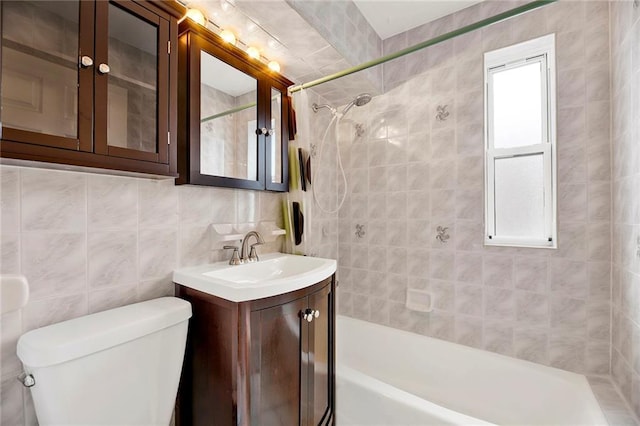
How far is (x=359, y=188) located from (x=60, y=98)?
70.0 inches

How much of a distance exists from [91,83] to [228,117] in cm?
61

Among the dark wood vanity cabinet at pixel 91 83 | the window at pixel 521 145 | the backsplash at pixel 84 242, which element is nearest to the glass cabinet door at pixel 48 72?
the dark wood vanity cabinet at pixel 91 83

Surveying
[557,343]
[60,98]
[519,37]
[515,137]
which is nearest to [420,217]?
[515,137]

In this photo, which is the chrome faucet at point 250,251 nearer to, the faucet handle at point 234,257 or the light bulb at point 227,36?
the faucet handle at point 234,257

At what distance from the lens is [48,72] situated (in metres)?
0.74

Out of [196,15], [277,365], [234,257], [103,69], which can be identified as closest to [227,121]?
[196,15]

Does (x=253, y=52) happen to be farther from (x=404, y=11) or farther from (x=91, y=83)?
(x=404, y=11)

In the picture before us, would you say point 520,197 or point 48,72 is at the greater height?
point 48,72

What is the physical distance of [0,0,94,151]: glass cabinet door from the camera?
2.26 feet

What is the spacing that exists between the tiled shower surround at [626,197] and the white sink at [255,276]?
129 cm

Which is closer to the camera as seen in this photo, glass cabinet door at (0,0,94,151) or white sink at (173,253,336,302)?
glass cabinet door at (0,0,94,151)

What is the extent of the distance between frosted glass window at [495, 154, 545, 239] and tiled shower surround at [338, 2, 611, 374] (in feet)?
0.38

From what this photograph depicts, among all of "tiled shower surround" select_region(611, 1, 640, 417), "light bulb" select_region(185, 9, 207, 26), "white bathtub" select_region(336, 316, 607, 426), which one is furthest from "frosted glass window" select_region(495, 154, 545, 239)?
"light bulb" select_region(185, 9, 207, 26)

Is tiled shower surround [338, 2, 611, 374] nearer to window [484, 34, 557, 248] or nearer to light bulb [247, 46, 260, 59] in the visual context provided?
window [484, 34, 557, 248]
